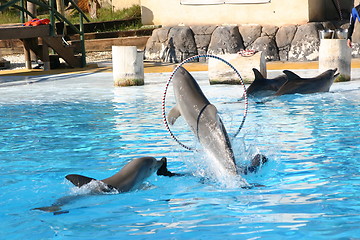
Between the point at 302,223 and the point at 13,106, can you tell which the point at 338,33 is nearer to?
the point at 13,106

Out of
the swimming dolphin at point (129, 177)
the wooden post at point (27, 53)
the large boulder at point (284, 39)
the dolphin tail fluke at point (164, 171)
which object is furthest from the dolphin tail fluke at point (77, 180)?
the large boulder at point (284, 39)

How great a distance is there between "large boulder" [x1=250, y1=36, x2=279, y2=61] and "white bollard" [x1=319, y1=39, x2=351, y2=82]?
4713mm

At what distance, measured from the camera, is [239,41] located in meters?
17.4

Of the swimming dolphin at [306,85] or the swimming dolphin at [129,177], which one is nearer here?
the swimming dolphin at [129,177]

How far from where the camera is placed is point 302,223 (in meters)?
4.27

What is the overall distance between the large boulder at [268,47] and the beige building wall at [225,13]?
688 mm

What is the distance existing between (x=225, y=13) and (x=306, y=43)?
9.32ft

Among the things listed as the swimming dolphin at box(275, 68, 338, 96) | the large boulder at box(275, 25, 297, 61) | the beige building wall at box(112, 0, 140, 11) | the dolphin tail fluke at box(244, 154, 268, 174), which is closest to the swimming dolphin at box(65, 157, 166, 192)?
the dolphin tail fluke at box(244, 154, 268, 174)

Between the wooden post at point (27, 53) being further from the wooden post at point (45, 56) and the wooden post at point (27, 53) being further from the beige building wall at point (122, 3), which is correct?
the beige building wall at point (122, 3)

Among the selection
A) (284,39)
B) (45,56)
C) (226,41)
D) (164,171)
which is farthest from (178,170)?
(226,41)

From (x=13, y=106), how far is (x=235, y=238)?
715cm

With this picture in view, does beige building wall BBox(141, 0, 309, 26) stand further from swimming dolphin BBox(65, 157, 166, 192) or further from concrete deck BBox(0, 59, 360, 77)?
swimming dolphin BBox(65, 157, 166, 192)

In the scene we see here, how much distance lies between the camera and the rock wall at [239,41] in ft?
54.5

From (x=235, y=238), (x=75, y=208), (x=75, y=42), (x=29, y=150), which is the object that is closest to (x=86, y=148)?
(x=29, y=150)
